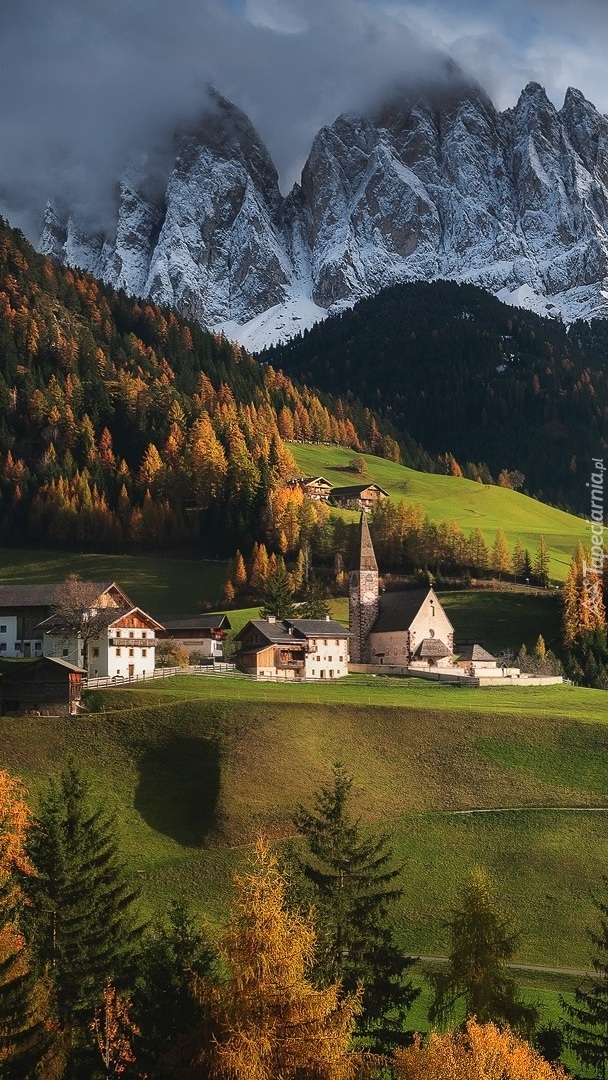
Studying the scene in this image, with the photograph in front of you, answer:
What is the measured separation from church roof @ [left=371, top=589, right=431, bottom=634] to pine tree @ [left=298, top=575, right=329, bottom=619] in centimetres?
755

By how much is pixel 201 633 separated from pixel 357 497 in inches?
2425

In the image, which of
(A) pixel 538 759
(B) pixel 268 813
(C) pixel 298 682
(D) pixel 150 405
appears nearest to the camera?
(B) pixel 268 813

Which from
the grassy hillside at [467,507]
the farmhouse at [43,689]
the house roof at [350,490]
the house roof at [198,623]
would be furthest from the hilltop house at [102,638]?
the grassy hillside at [467,507]

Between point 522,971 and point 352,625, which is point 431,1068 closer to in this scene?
point 522,971

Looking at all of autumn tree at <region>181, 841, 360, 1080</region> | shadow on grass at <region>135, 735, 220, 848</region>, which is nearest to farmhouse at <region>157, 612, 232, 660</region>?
shadow on grass at <region>135, 735, 220, 848</region>

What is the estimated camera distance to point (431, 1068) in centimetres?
3064

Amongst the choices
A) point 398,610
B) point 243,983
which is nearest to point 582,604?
point 398,610

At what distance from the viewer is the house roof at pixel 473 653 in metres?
105

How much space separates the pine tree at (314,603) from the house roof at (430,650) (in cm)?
1325

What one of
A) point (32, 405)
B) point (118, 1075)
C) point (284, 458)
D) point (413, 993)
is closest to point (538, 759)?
point (413, 993)

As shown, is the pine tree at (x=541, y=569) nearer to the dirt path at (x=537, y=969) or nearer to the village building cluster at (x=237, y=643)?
the village building cluster at (x=237, y=643)

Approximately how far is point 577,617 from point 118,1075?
3542 inches

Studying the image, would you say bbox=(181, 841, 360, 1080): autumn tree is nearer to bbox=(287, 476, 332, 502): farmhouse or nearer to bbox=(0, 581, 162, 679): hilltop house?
bbox=(0, 581, 162, 679): hilltop house

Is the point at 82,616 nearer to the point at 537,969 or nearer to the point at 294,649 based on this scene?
the point at 294,649
